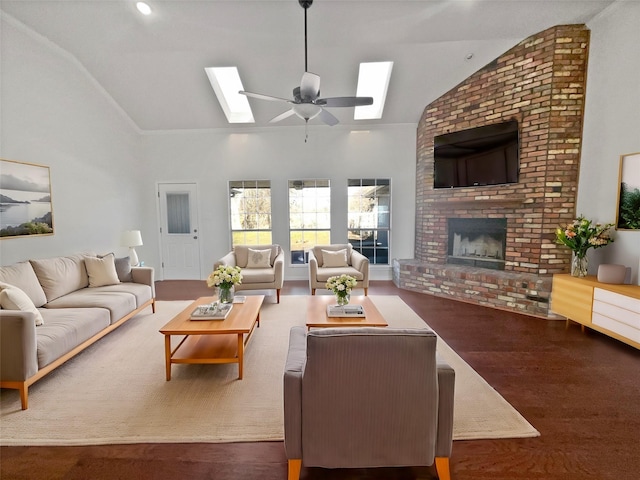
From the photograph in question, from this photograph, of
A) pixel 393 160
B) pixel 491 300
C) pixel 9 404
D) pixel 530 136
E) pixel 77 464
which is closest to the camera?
pixel 77 464

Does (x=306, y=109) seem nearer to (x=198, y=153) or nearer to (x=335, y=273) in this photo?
(x=335, y=273)

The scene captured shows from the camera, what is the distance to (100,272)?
4.07m

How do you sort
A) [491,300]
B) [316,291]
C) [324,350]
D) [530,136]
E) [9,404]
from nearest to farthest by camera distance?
[324,350] < [9,404] < [530,136] < [491,300] < [316,291]

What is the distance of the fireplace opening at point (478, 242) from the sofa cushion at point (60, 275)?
557 cm

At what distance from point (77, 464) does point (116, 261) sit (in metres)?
3.03

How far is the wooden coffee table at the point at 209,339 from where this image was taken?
2678 millimetres

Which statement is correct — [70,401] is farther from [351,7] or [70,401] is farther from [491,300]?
[491,300]

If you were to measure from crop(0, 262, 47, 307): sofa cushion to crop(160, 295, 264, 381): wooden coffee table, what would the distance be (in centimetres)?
162

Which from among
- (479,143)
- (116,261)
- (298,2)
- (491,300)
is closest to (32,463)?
(116,261)

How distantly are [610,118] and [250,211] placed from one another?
5722 millimetres

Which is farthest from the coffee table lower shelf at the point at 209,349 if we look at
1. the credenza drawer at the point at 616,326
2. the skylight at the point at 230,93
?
the skylight at the point at 230,93

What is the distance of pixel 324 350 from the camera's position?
57.8 inches

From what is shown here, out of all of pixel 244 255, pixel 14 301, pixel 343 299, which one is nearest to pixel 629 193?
pixel 343 299

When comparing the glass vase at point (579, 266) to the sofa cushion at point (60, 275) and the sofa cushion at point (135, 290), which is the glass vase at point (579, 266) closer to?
the sofa cushion at point (135, 290)
